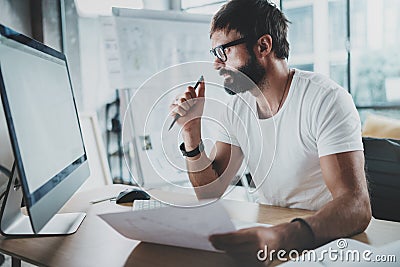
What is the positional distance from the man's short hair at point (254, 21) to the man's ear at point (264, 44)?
0.04 ft

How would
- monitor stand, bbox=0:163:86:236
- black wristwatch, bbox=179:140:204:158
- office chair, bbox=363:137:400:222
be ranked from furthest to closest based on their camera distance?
1. office chair, bbox=363:137:400:222
2. black wristwatch, bbox=179:140:204:158
3. monitor stand, bbox=0:163:86:236

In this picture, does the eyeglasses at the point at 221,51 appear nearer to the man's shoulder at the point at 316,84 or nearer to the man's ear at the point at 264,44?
the man's ear at the point at 264,44

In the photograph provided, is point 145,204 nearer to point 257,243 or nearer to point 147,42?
point 257,243

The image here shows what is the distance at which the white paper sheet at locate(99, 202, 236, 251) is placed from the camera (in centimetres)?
73

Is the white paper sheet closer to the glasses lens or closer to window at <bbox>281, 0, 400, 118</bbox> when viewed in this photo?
the glasses lens

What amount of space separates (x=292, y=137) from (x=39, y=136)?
0.71m

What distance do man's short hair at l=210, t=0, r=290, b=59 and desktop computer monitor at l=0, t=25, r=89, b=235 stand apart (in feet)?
1.57

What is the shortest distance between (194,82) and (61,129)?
34 cm

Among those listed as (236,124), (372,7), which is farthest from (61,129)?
(372,7)

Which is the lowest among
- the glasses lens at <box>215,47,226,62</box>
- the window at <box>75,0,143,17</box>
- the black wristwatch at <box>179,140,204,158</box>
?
the black wristwatch at <box>179,140,204,158</box>

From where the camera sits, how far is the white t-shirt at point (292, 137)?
49.1 inches

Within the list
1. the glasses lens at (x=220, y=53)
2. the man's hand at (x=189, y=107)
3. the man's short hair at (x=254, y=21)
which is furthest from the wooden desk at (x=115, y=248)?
the man's short hair at (x=254, y=21)

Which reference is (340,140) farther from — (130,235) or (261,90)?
(130,235)

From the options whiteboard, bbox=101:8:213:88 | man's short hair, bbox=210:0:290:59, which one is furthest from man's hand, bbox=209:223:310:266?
whiteboard, bbox=101:8:213:88
